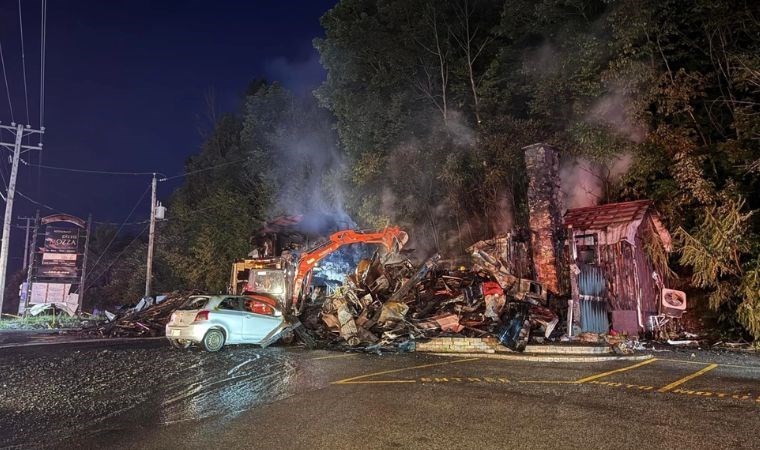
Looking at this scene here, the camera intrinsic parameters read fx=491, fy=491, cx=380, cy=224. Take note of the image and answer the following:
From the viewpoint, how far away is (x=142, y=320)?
20.0 meters

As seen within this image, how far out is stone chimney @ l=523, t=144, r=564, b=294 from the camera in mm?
15430

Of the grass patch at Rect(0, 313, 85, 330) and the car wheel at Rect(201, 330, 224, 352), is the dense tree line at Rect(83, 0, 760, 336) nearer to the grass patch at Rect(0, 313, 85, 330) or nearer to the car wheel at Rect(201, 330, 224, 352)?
the grass patch at Rect(0, 313, 85, 330)

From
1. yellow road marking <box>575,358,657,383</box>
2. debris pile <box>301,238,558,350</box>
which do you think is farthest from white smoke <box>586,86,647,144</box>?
yellow road marking <box>575,358,657,383</box>

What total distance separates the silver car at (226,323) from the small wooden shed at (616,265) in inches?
334

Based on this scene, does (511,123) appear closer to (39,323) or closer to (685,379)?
(685,379)

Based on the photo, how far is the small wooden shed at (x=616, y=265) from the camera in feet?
46.6

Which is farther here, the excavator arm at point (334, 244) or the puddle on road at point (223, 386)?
the excavator arm at point (334, 244)

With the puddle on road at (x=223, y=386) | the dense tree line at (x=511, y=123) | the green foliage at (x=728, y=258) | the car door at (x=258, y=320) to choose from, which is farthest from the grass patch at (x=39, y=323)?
the green foliage at (x=728, y=258)

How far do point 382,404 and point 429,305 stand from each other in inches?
335

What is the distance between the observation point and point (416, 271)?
16297 mm

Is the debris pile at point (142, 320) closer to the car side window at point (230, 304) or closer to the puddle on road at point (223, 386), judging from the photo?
the car side window at point (230, 304)

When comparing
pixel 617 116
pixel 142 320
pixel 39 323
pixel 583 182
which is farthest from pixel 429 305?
pixel 39 323

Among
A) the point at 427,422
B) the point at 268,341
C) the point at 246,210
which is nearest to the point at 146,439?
the point at 427,422

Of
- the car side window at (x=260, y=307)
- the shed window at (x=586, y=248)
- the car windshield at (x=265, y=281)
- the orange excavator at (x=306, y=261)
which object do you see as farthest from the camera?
the car windshield at (x=265, y=281)
